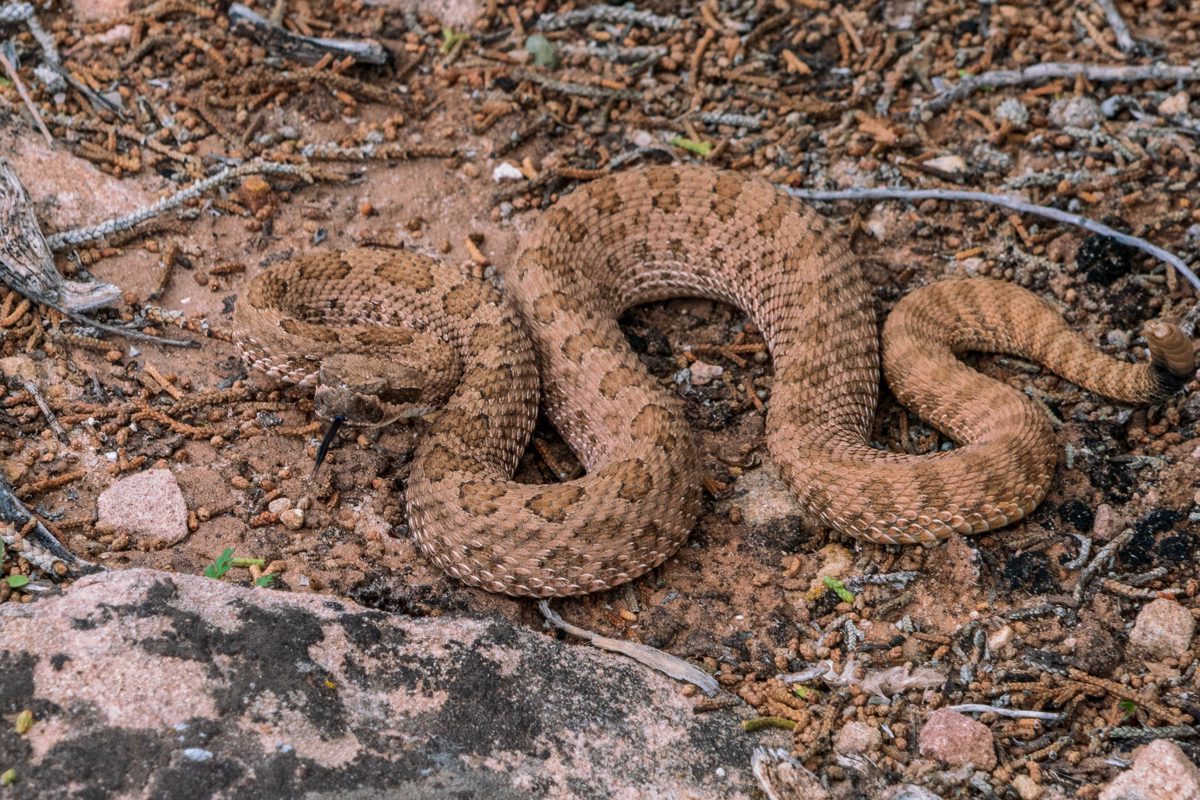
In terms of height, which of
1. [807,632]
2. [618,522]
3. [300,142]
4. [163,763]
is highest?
[300,142]

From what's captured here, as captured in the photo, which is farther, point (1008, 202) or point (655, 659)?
point (1008, 202)

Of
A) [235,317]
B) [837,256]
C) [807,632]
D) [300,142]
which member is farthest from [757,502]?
[300,142]

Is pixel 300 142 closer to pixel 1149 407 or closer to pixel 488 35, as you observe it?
pixel 488 35

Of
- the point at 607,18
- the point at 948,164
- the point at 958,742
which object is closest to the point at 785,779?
the point at 958,742

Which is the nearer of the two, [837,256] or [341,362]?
[341,362]

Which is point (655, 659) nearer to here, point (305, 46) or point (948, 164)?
point (948, 164)

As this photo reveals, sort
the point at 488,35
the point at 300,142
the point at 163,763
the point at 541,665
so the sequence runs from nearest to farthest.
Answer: the point at 163,763
the point at 541,665
the point at 300,142
the point at 488,35
